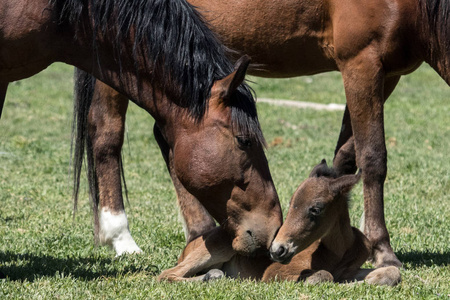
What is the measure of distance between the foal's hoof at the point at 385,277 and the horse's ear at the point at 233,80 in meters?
1.34

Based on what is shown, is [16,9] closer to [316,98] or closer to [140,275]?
[140,275]

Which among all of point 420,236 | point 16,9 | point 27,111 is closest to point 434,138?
point 420,236

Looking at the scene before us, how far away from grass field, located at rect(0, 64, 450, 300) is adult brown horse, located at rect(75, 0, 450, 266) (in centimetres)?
64

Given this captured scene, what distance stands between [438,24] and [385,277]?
5.88 feet

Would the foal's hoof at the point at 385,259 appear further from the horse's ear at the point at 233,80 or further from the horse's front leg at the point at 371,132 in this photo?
the horse's ear at the point at 233,80

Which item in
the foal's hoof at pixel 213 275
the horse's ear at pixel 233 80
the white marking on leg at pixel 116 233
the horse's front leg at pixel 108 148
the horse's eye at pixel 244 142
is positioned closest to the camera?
the horse's ear at pixel 233 80

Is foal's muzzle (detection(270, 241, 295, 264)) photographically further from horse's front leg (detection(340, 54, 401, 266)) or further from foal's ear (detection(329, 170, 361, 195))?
horse's front leg (detection(340, 54, 401, 266))

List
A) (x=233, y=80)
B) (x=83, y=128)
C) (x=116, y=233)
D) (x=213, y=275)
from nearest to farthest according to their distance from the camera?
(x=233, y=80) → (x=213, y=275) → (x=116, y=233) → (x=83, y=128)

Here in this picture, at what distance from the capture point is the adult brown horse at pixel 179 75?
166 inches

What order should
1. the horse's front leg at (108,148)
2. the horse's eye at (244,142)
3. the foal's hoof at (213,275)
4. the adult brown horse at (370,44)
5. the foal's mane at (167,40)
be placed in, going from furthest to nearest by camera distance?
the horse's front leg at (108,148) → the adult brown horse at (370,44) → the foal's hoof at (213,275) → the foal's mane at (167,40) → the horse's eye at (244,142)

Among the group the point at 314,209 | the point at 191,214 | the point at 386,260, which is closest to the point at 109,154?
the point at 191,214

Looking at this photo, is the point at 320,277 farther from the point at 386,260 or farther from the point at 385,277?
the point at 386,260

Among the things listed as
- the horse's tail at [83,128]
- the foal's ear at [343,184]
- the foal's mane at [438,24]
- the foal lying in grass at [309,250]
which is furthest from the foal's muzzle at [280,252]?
the horse's tail at [83,128]

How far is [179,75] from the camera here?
171 inches
